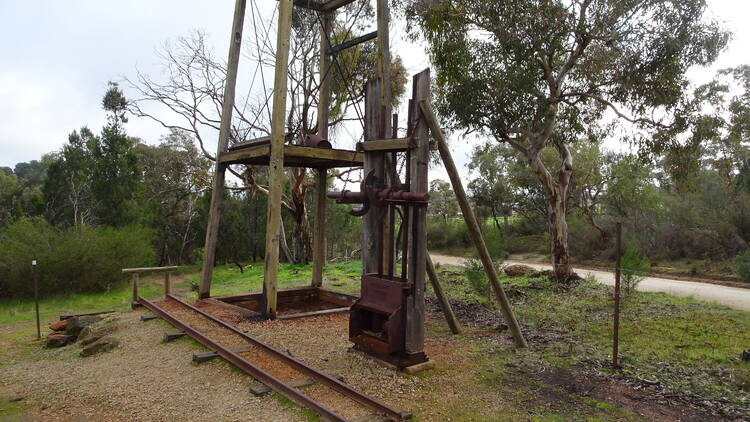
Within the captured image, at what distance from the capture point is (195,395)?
4414 mm

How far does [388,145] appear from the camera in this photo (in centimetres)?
539

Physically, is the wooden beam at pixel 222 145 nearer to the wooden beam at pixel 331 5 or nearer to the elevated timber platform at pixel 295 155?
the elevated timber platform at pixel 295 155

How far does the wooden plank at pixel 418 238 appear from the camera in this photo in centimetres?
494

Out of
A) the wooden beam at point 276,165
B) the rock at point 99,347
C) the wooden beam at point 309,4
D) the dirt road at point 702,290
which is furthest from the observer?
the dirt road at point 702,290

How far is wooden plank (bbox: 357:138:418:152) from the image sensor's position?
5047 mm

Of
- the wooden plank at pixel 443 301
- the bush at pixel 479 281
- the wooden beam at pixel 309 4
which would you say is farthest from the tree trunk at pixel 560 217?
the wooden plank at pixel 443 301

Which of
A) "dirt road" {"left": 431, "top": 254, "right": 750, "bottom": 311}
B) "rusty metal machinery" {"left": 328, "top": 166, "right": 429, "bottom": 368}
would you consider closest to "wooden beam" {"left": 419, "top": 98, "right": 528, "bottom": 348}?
"rusty metal machinery" {"left": 328, "top": 166, "right": 429, "bottom": 368}

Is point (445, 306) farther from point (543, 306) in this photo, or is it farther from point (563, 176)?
point (563, 176)

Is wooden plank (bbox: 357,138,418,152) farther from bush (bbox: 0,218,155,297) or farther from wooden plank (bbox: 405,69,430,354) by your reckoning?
bush (bbox: 0,218,155,297)

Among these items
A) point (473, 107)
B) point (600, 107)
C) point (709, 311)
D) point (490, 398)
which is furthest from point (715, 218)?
point (490, 398)

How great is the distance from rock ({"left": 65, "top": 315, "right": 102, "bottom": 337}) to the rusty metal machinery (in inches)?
202

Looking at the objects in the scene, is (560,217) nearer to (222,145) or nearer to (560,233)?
(560,233)

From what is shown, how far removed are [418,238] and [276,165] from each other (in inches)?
124

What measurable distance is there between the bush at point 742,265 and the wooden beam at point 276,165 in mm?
14505
